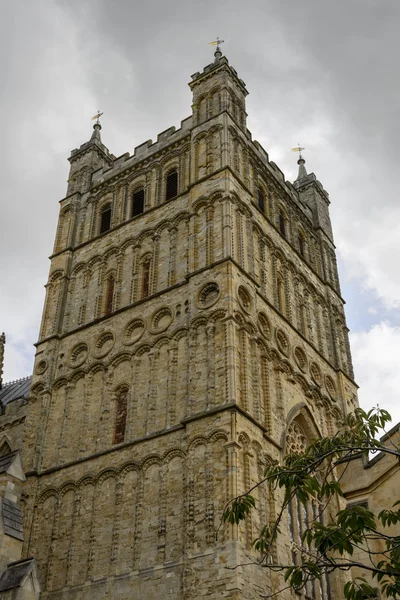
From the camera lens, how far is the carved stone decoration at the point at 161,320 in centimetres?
2277

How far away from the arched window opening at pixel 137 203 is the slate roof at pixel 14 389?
34.3 feet

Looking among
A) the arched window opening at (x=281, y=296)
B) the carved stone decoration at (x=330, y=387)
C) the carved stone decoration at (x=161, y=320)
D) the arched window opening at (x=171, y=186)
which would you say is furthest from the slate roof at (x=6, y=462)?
the carved stone decoration at (x=330, y=387)

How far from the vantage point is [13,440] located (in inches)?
1065

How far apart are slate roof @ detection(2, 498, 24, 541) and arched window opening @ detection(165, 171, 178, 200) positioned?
12.5m

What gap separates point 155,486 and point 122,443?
2.07 metres

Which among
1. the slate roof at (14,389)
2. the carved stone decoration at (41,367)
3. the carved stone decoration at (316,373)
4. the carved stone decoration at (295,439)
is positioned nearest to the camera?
the carved stone decoration at (295,439)

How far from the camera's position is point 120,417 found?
2203 centimetres

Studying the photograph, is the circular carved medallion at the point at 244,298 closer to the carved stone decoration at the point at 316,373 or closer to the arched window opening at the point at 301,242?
the carved stone decoration at the point at 316,373

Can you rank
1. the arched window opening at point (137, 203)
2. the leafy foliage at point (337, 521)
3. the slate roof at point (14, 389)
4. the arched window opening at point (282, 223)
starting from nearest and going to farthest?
the leafy foliage at point (337, 521) < the arched window opening at point (137, 203) < the arched window opening at point (282, 223) < the slate roof at point (14, 389)

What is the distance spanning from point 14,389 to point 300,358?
16.5 meters

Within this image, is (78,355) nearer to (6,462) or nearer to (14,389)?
(6,462)

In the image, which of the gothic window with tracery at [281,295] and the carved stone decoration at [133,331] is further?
the gothic window with tracery at [281,295]

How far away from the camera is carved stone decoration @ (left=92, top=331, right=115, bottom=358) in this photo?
2392 centimetres

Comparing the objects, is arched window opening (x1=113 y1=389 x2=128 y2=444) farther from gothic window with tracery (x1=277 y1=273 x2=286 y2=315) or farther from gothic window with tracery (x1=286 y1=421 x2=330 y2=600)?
gothic window with tracery (x1=277 y1=273 x2=286 y2=315)
